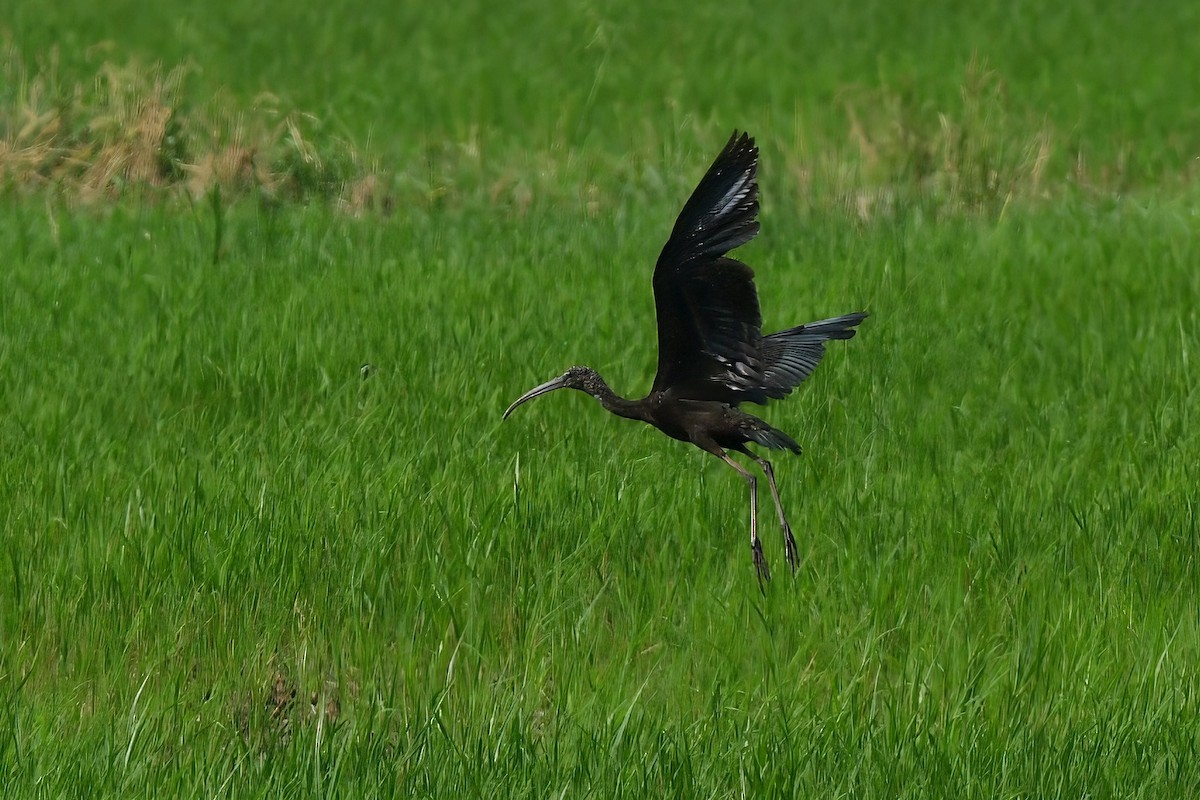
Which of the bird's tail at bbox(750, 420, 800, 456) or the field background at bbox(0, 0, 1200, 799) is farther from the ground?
the bird's tail at bbox(750, 420, 800, 456)

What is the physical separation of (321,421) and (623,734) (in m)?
2.38

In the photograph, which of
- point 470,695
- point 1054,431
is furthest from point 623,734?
point 1054,431

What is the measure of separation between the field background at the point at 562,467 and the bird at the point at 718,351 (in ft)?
1.61

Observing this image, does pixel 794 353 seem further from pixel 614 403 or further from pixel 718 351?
pixel 614 403

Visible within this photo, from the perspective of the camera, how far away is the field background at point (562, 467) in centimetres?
375

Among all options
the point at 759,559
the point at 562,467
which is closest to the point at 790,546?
the point at 759,559

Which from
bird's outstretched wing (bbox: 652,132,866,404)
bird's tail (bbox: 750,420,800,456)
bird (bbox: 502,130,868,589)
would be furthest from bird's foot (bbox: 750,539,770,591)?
bird's outstretched wing (bbox: 652,132,866,404)

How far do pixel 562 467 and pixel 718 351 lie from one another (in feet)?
3.90

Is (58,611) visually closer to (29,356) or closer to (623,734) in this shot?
(623,734)

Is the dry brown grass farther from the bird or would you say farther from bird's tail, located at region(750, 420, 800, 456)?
bird's tail, located at region(750, 420, 800, 456)

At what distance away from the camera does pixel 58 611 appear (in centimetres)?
436

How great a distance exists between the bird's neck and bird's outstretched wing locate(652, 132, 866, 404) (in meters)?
0.07

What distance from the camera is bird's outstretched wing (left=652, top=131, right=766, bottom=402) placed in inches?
152

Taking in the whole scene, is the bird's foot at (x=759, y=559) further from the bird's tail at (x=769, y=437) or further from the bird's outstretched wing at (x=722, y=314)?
the bird's outstretched wing at (x=722, y=314)
